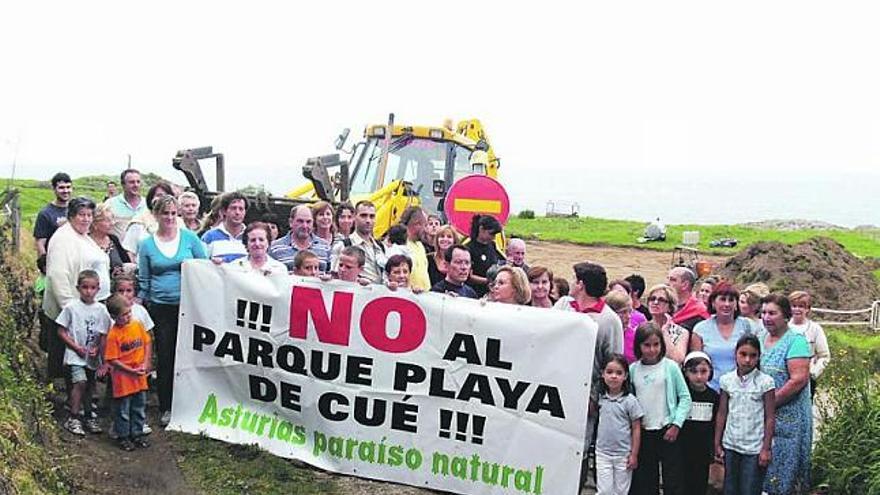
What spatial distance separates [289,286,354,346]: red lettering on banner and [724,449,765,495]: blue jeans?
2904 millimetres

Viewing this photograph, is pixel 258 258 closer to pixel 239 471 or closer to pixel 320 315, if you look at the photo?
pixel 320 315

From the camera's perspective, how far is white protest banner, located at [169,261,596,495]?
23.3 ft

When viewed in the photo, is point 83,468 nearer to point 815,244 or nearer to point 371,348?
point 371,348

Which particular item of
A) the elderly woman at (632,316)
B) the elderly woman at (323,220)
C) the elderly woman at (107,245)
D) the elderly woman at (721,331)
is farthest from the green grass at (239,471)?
the elderly woman at (721,331)

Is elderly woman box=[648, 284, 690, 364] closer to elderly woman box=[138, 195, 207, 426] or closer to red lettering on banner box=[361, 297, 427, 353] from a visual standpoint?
red lettering on banner box=[361, 297, 427, 353]

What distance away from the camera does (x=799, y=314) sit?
27.6ft

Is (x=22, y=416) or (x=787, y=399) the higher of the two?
(x=787, y=399)

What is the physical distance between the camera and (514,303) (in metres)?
7.39

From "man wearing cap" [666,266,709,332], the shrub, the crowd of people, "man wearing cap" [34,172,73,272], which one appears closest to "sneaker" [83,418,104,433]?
the crowd of people

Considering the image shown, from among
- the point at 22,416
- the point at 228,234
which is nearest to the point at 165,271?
the point at 228,234

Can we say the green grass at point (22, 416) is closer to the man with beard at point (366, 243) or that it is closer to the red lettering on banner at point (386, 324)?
the red lettering on banner at point (386, 324)

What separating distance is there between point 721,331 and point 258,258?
3.63 metres

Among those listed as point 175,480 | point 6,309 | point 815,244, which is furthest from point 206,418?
point 815,244

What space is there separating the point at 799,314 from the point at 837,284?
1120 centimetres
